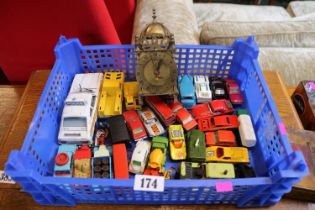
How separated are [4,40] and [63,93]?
0.40 m

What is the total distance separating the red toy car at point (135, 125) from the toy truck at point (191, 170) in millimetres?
150

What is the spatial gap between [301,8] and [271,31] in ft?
2.55

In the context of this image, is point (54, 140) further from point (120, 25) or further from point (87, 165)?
point (120, 25)

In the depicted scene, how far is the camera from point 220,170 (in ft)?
2.27

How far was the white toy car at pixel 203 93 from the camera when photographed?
2.84 ft

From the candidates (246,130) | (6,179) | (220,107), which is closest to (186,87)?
(220,107)

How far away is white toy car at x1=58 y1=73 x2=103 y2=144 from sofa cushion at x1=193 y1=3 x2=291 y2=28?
3.49 feet

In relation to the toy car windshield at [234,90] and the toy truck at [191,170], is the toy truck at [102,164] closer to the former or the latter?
the toy truck at [191,170]

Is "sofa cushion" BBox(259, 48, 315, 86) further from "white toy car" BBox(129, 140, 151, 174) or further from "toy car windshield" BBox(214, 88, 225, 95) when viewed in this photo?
"white toy car" BBox(129, 140, 151, 174)

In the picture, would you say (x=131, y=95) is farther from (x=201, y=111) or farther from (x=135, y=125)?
(x=201, y=111)

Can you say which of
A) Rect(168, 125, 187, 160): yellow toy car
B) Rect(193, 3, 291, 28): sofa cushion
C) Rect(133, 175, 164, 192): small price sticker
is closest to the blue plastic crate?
Rect(133, 175, 164, 192): small price sticker

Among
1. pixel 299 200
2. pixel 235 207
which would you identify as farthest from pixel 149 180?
pixel 299 200

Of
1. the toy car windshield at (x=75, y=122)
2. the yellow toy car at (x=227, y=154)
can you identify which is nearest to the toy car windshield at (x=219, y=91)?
the yellow toy car at (x=227, y=154)

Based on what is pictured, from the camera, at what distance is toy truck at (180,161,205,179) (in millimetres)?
690
